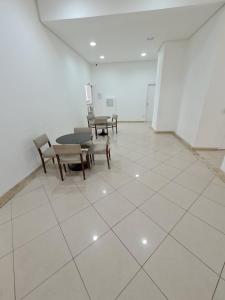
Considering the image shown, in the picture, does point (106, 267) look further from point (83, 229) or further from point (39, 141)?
point (39, 141)

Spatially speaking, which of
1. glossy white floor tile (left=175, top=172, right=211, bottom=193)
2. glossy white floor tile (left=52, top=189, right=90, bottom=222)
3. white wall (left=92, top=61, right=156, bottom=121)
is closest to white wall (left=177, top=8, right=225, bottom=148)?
glossy white floor tile (left=175, top=172, right=211, bottom=193)

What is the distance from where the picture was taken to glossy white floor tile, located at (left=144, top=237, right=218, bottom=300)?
3.38 ft

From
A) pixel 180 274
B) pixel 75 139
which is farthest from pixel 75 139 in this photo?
pixel 180 274

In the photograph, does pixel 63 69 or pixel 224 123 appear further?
pixel 63 69

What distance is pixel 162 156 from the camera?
3.30 meters

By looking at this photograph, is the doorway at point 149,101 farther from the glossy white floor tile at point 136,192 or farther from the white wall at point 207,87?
the glossy white floor tile at point 136,192

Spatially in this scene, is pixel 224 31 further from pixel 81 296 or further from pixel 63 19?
pixel 81 296

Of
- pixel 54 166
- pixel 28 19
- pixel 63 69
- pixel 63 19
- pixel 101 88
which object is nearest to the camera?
pixel 28 19

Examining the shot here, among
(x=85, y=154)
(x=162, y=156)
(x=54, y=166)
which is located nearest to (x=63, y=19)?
(x=85, y=154)

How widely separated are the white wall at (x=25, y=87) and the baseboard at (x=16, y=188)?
67 mm

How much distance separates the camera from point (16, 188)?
7.29ft

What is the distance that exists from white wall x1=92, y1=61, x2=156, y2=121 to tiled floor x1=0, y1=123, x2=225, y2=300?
17.6 feet

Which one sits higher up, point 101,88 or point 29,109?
point 101,88

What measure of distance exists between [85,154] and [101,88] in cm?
569
